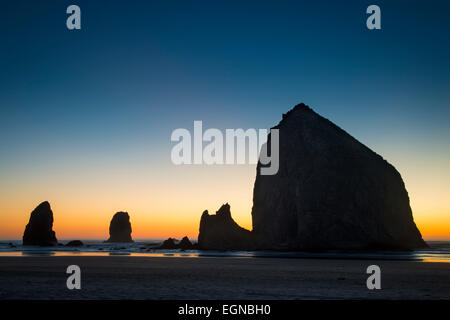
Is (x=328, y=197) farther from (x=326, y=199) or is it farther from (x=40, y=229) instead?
(x=40, y=229)

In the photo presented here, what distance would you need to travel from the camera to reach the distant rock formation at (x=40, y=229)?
178 meters

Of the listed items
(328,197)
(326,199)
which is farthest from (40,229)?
(328,197)

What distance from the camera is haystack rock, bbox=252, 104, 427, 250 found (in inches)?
3740

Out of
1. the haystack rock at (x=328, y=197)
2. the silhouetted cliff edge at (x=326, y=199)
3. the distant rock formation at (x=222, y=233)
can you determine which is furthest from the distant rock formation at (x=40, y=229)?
the haystack rock at (x=328, y=197)

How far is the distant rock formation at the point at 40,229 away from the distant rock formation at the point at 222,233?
9536 cm

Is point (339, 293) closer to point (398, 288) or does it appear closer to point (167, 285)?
point (398, 288)

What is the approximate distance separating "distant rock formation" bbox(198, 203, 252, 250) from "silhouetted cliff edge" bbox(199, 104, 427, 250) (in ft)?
1.09

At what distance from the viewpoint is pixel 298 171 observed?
105938 mm

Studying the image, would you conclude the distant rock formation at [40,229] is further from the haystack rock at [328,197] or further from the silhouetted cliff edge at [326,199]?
the haystack rock at [328,197]

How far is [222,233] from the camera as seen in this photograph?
112 m
